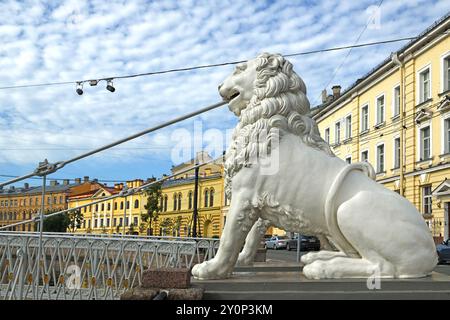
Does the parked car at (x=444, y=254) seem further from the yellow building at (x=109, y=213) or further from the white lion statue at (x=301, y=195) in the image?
the yellow building at (x=109, y=213)

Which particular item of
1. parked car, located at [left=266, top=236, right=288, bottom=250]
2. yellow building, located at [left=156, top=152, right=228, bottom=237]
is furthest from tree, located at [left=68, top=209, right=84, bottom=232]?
parked car, located at [left=266, top=236, right=288, bottom=250]

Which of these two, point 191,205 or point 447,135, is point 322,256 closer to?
point 447,135

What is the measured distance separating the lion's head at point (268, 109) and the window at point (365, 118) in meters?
22.0

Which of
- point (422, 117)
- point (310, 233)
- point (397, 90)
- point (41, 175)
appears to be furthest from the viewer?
point (397, 90)

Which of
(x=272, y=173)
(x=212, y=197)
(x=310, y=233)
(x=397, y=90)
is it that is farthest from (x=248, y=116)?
(x=212, y=197)

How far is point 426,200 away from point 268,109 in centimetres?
1764

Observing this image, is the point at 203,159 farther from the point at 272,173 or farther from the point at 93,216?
the point at 93,216

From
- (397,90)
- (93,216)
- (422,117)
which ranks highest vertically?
(397,90)

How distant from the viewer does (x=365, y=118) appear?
1000 inches

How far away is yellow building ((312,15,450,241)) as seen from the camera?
60.8ft

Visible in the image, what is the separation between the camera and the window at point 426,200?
19.4 m

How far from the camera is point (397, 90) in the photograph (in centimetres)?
2205
